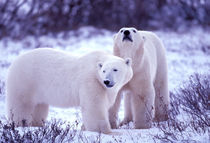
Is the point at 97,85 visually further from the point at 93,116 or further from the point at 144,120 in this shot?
the point at 144,120

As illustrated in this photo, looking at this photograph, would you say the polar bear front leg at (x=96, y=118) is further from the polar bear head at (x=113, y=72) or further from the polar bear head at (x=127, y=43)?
the polar bear head at (x=127, y=43)

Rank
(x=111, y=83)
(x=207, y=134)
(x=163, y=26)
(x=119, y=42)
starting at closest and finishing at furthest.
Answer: (x=207, y=134)
(x=111, y=83)
(x=119, y=42)
(x=163, y=26)

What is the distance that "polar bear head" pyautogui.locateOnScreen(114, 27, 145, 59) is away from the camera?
4.46m

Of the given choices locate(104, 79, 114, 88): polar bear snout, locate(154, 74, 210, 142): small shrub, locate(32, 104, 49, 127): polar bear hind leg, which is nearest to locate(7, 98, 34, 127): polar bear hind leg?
locate(32, 104, 49, 127): polar bear hind leg


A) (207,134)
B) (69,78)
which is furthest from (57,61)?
(207,134)

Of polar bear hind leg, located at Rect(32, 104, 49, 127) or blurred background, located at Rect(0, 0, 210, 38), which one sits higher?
blurred background, located at Rect(0, 0, 210, 38)

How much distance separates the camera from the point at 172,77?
26.4 feet

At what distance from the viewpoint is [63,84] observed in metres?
4.27

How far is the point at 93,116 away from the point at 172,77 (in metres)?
4.52

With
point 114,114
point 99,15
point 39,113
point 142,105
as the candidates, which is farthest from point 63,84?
point 99,15

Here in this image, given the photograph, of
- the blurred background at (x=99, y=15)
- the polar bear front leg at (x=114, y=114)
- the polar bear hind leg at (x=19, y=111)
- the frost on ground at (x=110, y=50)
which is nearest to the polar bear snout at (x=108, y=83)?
the frost on ground at (x=110, y=50)

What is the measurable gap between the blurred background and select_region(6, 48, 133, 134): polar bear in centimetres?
1160

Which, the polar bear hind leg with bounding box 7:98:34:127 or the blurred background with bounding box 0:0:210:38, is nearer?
the polar bear hind leg with bounding box 7:98:34:127

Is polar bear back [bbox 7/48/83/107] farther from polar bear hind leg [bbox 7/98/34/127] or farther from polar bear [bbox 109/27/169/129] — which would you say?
polar bear [bbox 109/27/169/129]
